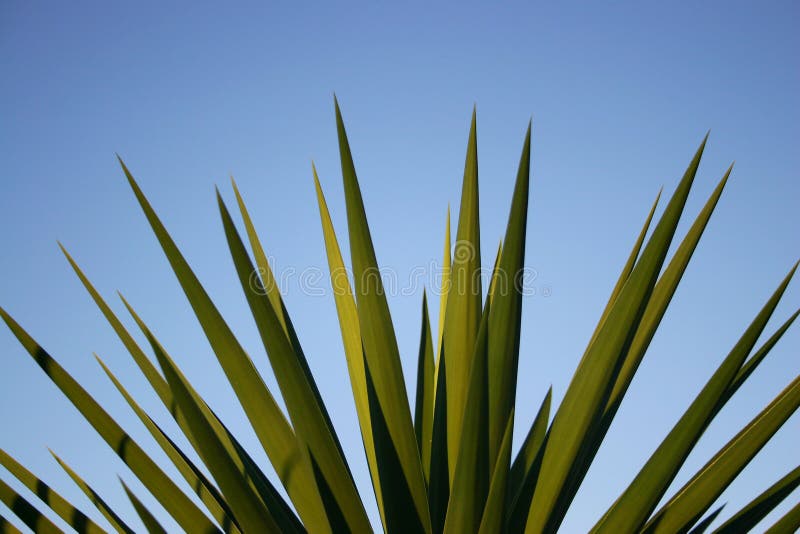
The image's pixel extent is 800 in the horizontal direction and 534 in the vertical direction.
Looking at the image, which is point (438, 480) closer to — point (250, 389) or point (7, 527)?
point (250, 389)

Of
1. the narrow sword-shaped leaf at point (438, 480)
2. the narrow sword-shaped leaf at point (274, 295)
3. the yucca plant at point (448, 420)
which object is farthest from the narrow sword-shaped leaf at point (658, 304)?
the narrow sword-shaped leaf at point (274, 295)

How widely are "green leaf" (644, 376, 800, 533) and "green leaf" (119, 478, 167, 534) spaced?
918 mm

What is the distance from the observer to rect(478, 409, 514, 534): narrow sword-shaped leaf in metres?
0.95

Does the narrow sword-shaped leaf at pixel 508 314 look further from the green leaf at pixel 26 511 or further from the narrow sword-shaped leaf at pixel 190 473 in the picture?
the green leaf at pixel 26 511

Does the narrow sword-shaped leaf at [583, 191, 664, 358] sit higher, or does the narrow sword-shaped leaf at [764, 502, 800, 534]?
the narrow sword-shaped leaf at [583, 191, 664, 358]

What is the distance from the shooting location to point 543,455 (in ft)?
3.76

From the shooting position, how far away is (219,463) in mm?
940

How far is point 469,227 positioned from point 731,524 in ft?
2.76

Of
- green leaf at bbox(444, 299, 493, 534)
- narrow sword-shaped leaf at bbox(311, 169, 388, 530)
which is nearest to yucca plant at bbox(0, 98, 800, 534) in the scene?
green leaf at bbox(444, 299, 493, 534)

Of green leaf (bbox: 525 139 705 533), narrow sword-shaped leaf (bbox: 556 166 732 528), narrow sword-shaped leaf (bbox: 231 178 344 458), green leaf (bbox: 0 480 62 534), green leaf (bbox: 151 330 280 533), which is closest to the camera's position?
green leaf (bbox: 151 330 280 533)

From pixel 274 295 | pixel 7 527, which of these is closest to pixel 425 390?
pixel 274 295

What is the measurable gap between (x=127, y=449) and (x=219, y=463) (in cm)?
30

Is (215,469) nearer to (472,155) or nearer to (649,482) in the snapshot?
(649,482)

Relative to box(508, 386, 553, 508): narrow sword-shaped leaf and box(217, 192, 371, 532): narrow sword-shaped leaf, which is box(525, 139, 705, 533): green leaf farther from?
box(217, 192, 371, 532): narrow sword-shaped leaf
